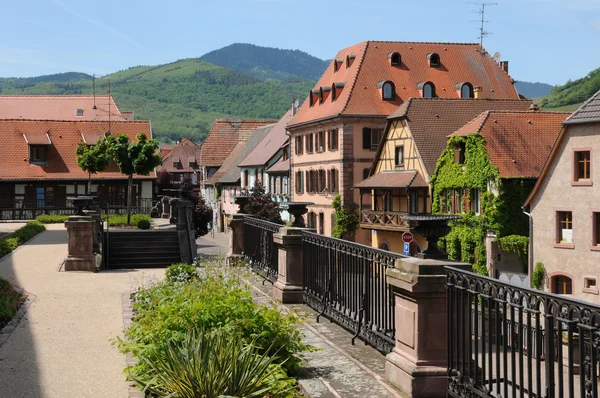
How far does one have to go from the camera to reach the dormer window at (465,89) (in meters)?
Answer: 56.7

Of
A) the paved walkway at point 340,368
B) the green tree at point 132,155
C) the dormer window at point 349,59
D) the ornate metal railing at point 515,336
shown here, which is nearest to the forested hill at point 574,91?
the dormer window at point 349,59

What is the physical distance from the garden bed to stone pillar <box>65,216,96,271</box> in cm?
1176

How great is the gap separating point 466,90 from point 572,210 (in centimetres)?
2001

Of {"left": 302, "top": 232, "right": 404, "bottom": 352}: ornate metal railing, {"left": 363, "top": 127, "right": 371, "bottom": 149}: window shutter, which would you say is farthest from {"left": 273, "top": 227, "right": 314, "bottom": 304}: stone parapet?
{"left": 363, "top": 127, "right": 371, "bottom": 149}: window shutter

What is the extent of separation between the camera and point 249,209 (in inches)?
1585

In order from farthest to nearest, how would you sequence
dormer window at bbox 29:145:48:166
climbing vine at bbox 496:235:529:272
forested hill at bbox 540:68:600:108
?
forested hill at bbox 540:68:600:108, dormer window at bbox 29:145:48:166, climbing vine at bbox 496:235:529:272

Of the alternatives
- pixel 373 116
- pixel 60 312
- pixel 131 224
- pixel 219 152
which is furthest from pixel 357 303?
pixel 219 152

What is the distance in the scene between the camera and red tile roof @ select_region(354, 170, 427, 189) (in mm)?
47031

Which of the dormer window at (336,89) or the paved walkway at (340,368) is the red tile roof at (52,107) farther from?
the paved walkway at (340,368)

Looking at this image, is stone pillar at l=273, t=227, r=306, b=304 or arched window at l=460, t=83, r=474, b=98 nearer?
stone pillar at l=273, t=227, r=306, b=304

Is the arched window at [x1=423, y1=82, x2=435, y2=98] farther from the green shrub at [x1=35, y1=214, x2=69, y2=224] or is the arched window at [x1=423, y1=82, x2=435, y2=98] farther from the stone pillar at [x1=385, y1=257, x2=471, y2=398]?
the stone pillar at [x1=385, y1=257, x2=471, y2=398]

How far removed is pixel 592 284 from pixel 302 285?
90.7 ft

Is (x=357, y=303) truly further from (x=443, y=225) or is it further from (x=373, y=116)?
(x=373, y=116)

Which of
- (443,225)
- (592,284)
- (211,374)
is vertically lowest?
(592,284)
